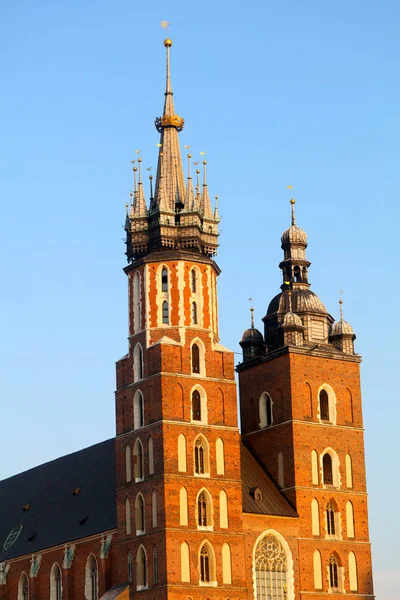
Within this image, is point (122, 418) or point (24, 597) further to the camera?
point (24, 597)

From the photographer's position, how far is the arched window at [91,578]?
88938 millimetres

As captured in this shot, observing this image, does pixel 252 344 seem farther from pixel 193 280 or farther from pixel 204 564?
pixel 204 564

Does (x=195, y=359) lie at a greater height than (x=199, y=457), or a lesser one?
greater

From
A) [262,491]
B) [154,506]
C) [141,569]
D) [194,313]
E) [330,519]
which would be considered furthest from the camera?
[330,519]

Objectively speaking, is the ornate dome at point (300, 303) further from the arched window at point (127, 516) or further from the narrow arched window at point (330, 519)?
the arched window at point (127, 516)

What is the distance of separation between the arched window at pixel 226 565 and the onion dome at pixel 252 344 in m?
14.8

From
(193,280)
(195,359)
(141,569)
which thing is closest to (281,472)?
(195,359)

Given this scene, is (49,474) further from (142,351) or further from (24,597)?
(142,351)

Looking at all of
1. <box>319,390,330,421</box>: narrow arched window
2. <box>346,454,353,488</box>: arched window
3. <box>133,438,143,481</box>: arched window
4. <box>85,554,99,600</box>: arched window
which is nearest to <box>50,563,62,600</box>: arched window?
<box>85,554,99,600</box>: arched window

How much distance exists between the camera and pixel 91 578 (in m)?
89.4

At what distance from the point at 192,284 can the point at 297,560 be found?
1734 cm

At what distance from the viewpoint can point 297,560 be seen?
8556 cm

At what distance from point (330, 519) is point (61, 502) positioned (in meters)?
21.1

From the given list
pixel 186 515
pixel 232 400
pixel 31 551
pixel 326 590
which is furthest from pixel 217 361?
pixel 31 551
